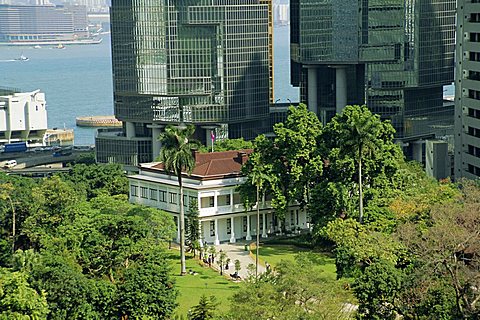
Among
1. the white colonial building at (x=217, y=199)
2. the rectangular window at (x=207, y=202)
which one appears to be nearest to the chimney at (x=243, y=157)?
the white colonial building at (x=217, y=199)

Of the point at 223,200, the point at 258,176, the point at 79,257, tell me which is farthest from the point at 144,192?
the point at 79,257

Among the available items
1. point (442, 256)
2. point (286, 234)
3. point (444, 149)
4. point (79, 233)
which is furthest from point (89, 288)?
point (444, 149)

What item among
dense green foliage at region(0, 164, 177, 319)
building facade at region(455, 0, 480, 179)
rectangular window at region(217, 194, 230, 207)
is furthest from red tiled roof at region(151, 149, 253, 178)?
building facade at region(455, 0, 480, 179)

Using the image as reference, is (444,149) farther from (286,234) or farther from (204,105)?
(204,105)

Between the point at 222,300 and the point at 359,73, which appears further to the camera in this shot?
the point at 359,73

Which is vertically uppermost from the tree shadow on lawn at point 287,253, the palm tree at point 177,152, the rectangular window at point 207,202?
the palm tree at point 177,152

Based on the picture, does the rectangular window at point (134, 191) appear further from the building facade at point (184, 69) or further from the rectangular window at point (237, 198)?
the building facade at point (184, 69)
